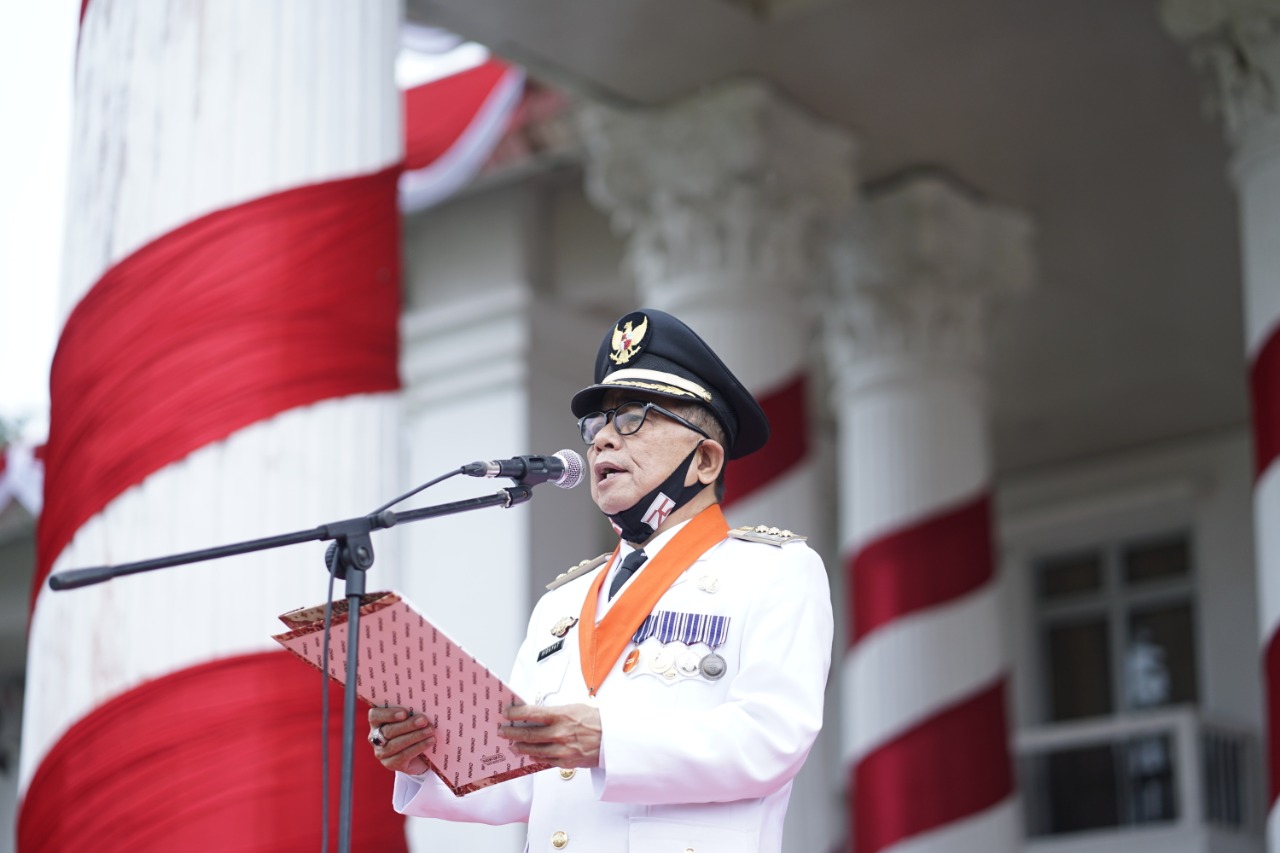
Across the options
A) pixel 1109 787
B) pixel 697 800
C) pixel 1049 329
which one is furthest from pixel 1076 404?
pixel 697 800

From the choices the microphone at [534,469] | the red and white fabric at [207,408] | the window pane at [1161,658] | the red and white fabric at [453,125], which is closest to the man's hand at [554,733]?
the microphone at [534,469]

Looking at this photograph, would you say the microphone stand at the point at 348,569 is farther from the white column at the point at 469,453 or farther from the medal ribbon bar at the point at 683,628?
the white column at the point at 469,453

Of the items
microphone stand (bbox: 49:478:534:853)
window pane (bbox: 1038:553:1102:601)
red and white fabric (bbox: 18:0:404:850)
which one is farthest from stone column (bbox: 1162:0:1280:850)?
window pane (bbox: 1038:553:1102:601)

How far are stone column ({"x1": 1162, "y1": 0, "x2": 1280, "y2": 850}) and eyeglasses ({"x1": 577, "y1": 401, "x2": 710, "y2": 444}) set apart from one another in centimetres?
350

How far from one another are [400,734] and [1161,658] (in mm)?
10357

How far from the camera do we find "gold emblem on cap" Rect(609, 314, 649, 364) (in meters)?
2.91

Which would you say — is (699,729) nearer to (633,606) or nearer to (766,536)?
(633,606)

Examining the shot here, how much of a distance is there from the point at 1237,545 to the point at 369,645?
33.5ft

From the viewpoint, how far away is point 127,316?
399 centimetres

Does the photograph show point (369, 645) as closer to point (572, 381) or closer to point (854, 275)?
point (854, 275)

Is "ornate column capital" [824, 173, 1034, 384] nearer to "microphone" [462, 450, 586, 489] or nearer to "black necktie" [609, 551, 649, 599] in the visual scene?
"black necktie" [609, 551, 649, 599]

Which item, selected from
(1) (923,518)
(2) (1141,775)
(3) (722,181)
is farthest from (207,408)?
(2) (1141,775)

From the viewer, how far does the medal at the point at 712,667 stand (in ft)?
8.75

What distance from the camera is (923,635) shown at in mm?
7781
